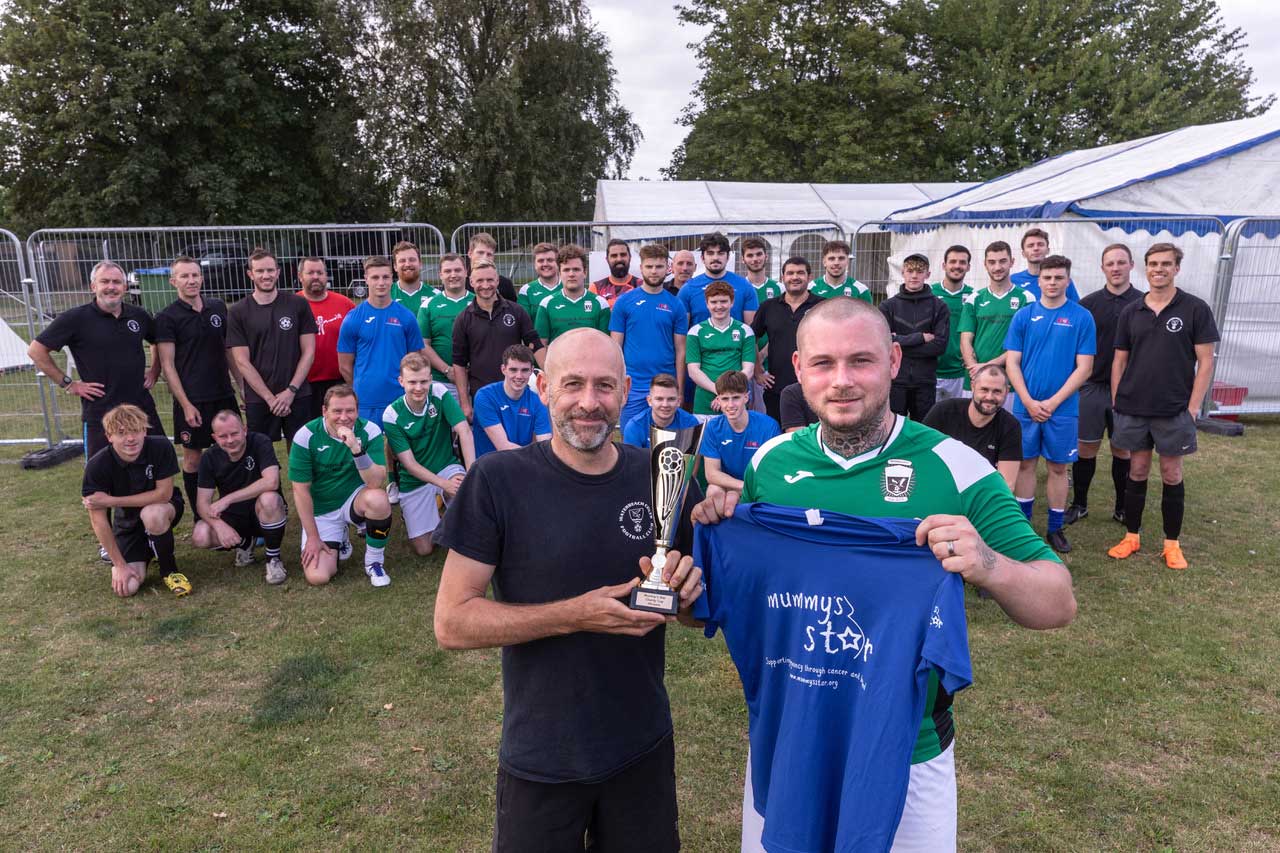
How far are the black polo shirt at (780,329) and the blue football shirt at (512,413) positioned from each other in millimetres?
2463

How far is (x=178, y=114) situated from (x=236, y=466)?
26712 millimetres

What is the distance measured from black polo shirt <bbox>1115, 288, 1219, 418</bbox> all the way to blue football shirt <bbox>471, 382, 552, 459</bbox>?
4896mm

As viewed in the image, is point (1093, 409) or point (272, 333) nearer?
point (272, 333)

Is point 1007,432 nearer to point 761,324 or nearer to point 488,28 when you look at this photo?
point 761,324

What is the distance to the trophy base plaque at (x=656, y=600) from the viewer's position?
209 centimetres

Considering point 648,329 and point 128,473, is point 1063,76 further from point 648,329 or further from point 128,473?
point 128,473

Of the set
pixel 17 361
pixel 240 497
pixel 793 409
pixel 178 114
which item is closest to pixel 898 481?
pixel 793 409

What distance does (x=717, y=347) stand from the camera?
7.75 meters

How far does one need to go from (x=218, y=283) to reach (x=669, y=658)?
28.2 ft

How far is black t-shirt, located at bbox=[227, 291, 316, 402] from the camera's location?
7.49 m

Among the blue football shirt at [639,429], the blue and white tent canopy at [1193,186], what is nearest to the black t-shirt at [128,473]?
the blue football shirt at [639,429]

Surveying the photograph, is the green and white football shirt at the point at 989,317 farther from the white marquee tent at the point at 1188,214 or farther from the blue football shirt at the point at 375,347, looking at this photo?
the blue football shirt at the point at 375,347

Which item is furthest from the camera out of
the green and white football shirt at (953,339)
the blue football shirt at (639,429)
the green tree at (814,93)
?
the green tree at (814,93)

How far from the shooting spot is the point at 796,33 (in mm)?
32656
